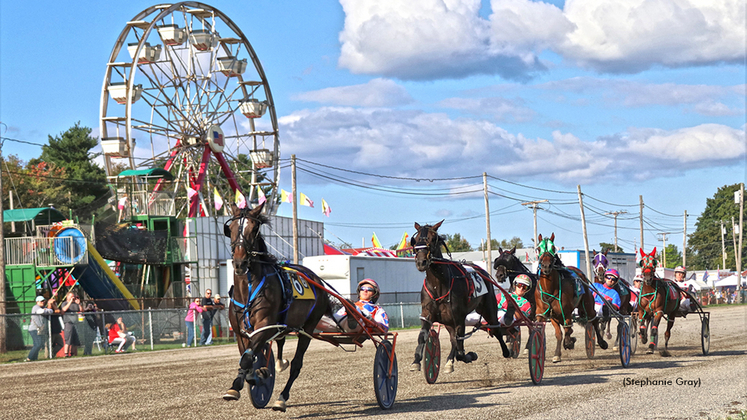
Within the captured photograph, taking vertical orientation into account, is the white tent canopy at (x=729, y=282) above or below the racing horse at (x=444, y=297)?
below

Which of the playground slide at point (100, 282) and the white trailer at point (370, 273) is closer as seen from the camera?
the playground slide at point (100, 282)

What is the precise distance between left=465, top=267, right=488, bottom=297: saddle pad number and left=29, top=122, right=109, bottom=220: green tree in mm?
55503

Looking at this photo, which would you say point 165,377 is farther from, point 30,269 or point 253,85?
point 253,85

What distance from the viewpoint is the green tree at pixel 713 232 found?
5202 inches

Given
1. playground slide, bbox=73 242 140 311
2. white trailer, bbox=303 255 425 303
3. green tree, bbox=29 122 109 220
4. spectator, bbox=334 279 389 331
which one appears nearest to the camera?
spectator, bbox=334 279 389 331

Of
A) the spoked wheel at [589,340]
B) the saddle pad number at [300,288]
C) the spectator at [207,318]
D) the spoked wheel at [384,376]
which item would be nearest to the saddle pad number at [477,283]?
the spoked wheel at [384,376]

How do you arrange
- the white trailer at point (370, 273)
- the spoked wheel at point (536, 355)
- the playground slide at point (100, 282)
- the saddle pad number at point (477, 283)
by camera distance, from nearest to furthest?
1. the spoked wheel at point (536, 355)
2. the saddle pad number at point (477, 283)
3. the playground slide at point (100, 282)
4. the white trailer at point (370, 273)

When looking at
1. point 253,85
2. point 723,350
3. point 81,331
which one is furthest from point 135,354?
point 253,85

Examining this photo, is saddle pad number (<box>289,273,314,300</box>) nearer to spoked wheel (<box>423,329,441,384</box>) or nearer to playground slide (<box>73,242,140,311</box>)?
spoked wheel (<box>423,329,441,384</box>)

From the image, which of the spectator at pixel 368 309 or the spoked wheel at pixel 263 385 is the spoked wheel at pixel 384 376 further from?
the spoked wheel at pixel 263 385

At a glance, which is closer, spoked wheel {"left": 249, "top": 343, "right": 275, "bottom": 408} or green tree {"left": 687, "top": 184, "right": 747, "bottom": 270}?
spoked wheel {"left": 249, "top": 343, "right": 275, "bottom": 408}

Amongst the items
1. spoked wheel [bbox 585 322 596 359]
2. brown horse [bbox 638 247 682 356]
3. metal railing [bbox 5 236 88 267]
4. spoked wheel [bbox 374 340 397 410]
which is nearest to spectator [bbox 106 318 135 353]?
metal railing [bbox 5 236 88 267]

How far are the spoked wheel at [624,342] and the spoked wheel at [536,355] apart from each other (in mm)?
2620

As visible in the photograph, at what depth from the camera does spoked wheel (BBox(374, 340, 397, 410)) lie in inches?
394
